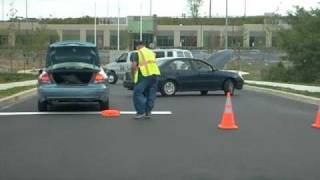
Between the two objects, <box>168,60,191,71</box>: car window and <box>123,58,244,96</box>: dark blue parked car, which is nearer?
<box>123,58,244,96</box>: dark blue parked car


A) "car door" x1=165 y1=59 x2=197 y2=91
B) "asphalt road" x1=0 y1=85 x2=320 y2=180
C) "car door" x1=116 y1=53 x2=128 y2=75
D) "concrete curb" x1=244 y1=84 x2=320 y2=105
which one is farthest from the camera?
"car door" x1=116 y1=53 x2=128 y2=75

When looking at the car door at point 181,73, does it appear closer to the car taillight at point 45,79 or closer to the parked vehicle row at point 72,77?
the parked vehicle row at point 72,77

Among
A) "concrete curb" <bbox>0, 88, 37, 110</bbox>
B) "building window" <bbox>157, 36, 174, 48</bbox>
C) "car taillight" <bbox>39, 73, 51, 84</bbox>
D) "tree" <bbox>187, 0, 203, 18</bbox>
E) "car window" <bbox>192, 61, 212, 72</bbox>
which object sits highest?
"tree" <bbox>187, 0, 203, 18</bbox>

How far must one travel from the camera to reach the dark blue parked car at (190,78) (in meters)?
23.2

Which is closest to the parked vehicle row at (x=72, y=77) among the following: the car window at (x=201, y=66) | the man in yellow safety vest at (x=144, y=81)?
the man in yellow safety vest at (x=144, y=81)

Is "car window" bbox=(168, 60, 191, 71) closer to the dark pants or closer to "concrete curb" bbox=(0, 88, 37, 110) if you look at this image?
"concrete curb" bbox=(0, 88, 37, 110)

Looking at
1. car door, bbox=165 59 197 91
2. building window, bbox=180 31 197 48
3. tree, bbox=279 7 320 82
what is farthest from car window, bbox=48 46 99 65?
building window, bbox=180 31 197 48

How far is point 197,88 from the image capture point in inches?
928

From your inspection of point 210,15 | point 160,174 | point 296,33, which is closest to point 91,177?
point 160,174

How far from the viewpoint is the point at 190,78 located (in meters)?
23.5

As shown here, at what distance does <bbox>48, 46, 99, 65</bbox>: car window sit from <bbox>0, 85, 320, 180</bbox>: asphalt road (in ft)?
8.01

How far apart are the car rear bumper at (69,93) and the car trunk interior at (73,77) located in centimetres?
25

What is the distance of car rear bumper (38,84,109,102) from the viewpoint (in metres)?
15.8

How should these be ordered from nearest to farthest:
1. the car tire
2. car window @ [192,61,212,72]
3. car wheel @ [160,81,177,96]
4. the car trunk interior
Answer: the car trunk interior, the car tire, car wheel @ [160,81,177,96], car window @ [192,61,212,72]
